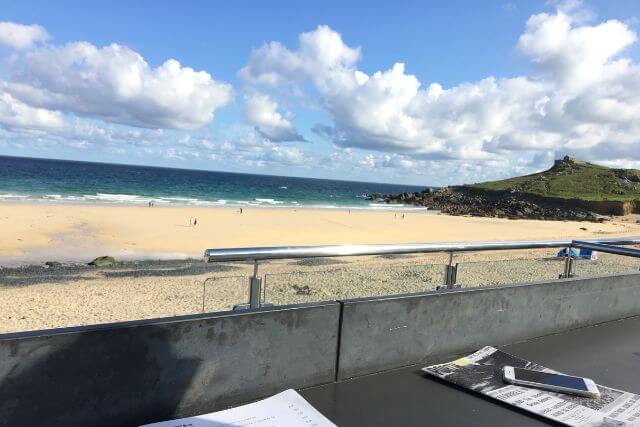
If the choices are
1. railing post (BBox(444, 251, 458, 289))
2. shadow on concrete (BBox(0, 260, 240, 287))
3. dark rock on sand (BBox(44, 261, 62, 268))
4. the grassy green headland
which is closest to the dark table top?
railing post (BBox(444, 251, 458, 289))

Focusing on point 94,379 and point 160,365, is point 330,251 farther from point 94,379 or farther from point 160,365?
point 94,379

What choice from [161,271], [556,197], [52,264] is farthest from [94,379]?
[556,197]

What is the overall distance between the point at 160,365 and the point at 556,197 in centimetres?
7798


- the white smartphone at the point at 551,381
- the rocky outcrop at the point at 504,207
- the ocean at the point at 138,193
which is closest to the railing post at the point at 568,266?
the white smartphone at the point at 551,381

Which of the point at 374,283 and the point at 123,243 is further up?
the point at 374,283

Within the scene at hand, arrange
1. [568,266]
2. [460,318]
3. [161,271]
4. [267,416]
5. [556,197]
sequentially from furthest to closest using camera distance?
[556,197]
[161,271]
[568,266]
[460,318]
[267,416]

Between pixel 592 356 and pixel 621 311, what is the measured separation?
58.9 inches

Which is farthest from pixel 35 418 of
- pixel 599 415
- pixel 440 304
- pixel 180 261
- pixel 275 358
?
pixel 180 261

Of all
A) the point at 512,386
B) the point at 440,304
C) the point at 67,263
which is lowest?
the point at 67,263

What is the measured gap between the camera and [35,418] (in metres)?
2.01

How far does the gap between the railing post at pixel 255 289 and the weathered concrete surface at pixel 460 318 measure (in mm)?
589

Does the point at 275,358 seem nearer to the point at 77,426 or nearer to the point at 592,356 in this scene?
the point at 77,426

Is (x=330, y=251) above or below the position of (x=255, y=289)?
above

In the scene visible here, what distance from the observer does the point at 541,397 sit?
2836mm
